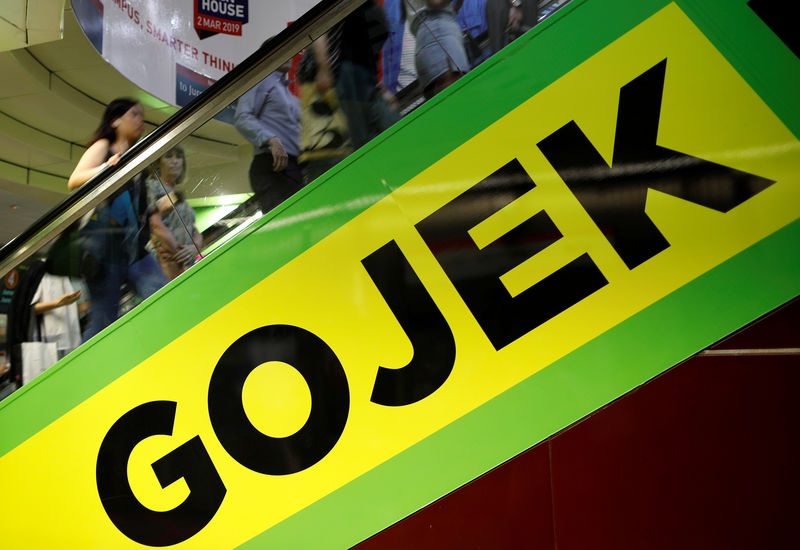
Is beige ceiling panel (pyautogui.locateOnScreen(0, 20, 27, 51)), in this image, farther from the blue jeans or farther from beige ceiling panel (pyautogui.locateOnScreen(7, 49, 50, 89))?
the blue jeans

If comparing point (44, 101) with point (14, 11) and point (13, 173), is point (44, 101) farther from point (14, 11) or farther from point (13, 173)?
point (14, 11)

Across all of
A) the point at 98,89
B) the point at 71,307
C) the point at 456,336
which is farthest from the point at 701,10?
the point at 98,89

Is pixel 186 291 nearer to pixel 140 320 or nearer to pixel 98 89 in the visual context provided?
pixel 140 320

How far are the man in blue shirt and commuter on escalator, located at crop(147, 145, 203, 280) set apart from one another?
0.74 ft

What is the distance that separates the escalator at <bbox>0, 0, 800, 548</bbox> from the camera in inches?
47.0

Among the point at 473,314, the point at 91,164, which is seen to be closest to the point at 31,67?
the point at 91,164

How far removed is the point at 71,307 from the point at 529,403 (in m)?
1.41

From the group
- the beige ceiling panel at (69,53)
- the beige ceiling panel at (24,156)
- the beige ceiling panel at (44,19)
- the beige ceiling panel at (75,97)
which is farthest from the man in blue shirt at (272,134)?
the beige ceiling panel at (24,156)

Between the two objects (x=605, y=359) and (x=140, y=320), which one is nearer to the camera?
(x=605, y=359)

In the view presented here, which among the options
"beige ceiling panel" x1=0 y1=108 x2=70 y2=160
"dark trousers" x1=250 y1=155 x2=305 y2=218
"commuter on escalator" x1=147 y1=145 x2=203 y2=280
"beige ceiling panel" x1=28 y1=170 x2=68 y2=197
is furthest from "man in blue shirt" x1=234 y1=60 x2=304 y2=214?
"beige ceiling panel" x1=28 y1=170 x2=68 y2=197

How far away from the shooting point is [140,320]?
5.08 ft

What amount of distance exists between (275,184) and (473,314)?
0.65m

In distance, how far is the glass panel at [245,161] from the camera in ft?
4.48

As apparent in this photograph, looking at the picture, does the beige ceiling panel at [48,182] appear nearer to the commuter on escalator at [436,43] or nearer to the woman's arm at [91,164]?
the woman's arm at [91,164]
